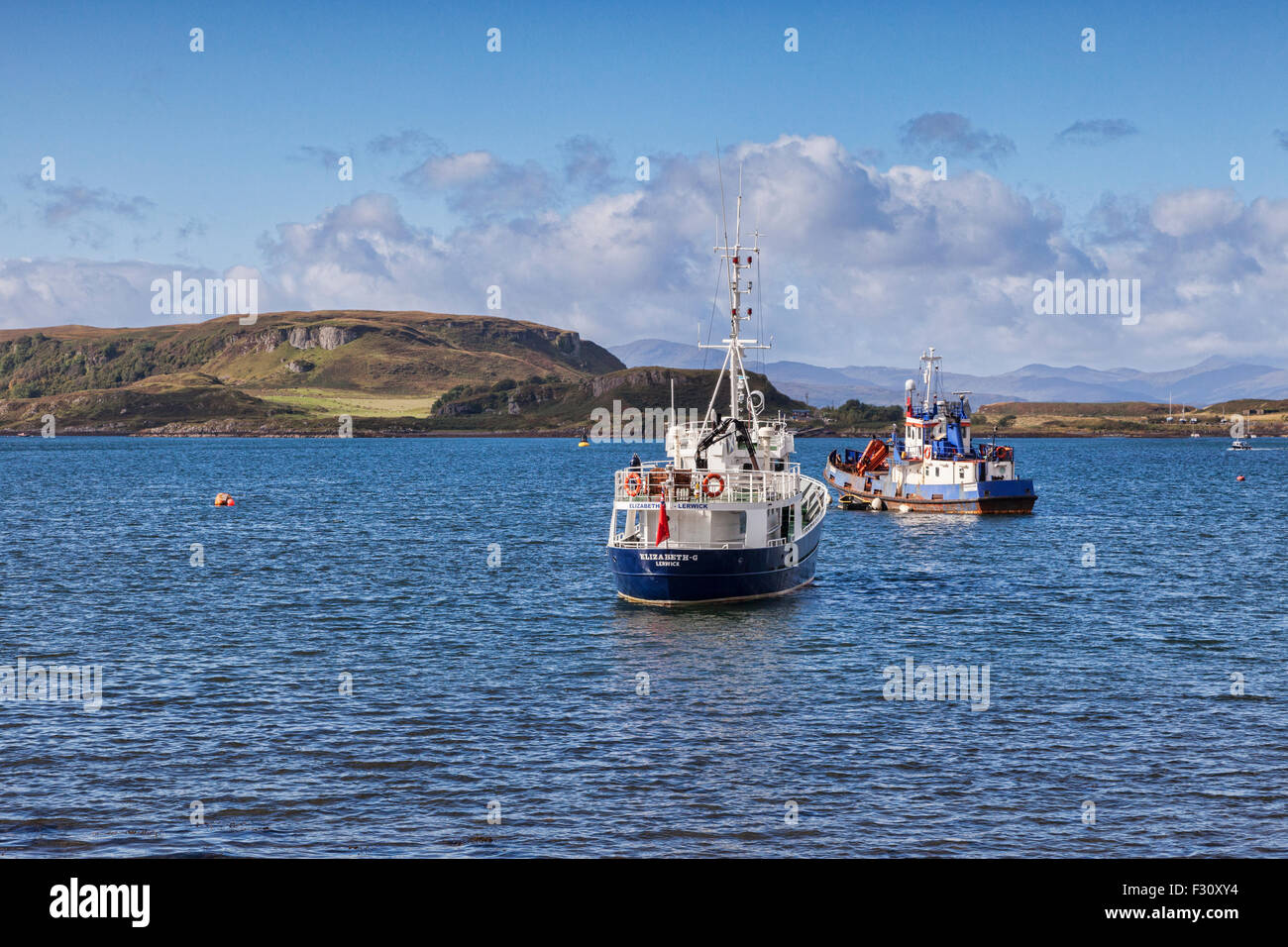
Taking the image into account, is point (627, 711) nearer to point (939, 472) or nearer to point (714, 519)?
point (714, 519)

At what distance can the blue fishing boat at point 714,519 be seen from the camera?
47594mm

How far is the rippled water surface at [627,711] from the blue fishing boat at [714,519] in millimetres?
1346

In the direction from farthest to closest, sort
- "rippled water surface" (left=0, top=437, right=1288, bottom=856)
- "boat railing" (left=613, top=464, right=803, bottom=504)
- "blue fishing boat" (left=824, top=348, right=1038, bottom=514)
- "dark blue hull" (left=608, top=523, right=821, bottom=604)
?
"blue fishing boat" (left=824, top=348, right=1038, bottom=514) → "boat railing" (left=613, top=464, right=803, bottom=504) → "dark blue hull" (left=608, top=523, right=821, bottom=604) → "rippled water surface" (left=0, top=437, right=1288, bottom=856)

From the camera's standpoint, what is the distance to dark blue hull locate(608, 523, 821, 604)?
1853 inches

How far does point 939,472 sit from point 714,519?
59213 millimetres

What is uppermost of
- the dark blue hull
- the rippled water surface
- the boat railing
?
the boat railing

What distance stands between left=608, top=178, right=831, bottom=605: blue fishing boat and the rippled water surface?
4.42ft

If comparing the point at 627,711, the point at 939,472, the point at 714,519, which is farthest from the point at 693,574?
the point at 939,472

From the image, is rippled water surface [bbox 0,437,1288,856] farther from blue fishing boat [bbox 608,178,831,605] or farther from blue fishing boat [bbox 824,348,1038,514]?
blue fishing boat [bbox 824,348,1038,514]

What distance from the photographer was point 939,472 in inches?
4094

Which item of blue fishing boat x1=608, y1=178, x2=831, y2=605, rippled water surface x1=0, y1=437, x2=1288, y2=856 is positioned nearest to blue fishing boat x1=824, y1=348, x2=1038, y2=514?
rippled water surface x1=0, y1=437, x2=1288, y2=856

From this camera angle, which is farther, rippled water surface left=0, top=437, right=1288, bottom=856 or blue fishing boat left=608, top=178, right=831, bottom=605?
blue fishing boat left=608, top=178, right=831, bottom=605

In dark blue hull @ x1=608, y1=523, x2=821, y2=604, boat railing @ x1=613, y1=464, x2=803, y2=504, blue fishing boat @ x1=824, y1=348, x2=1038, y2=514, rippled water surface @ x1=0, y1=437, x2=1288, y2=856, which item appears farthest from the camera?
blue fishing boat @ x1=824, y1=348, x2=1038, y2=514
